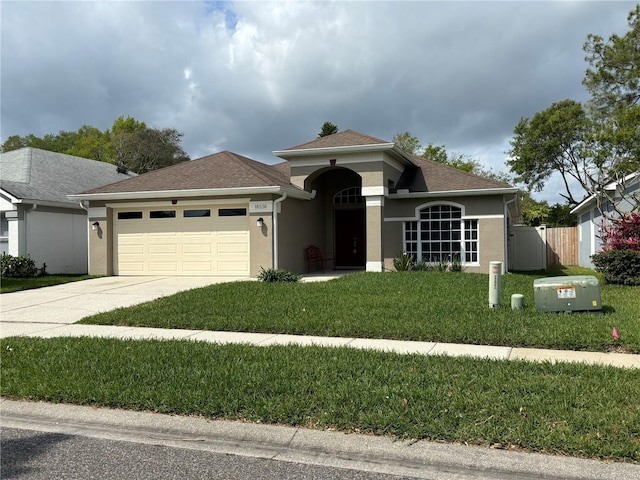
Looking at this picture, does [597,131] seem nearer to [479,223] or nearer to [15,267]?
[479,223]

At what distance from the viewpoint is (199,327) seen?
28.9ft

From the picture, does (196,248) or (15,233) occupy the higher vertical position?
(15,233)

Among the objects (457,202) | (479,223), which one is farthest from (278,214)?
(479,223)

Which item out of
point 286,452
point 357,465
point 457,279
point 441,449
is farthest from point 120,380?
point 457,279

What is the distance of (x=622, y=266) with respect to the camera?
13055 mm

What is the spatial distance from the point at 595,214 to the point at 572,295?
47.5ft

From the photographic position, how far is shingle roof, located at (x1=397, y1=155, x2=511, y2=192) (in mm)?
17156

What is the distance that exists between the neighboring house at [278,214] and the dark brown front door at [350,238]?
2.19 metres

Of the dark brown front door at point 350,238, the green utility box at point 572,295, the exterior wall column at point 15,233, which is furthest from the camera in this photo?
the dark brown front door at point 350,238

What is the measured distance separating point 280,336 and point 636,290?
877 centimetres

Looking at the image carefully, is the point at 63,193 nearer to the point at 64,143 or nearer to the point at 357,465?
the point at 357,465

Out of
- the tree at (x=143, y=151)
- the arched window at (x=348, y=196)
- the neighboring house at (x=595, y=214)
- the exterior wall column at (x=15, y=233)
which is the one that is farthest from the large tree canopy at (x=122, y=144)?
the neighboring house at (x=595, y=214)

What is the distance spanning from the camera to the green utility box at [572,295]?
8727mm

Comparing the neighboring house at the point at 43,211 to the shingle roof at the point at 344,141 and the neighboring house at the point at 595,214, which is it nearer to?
the shingle roof at the point at 344,141
